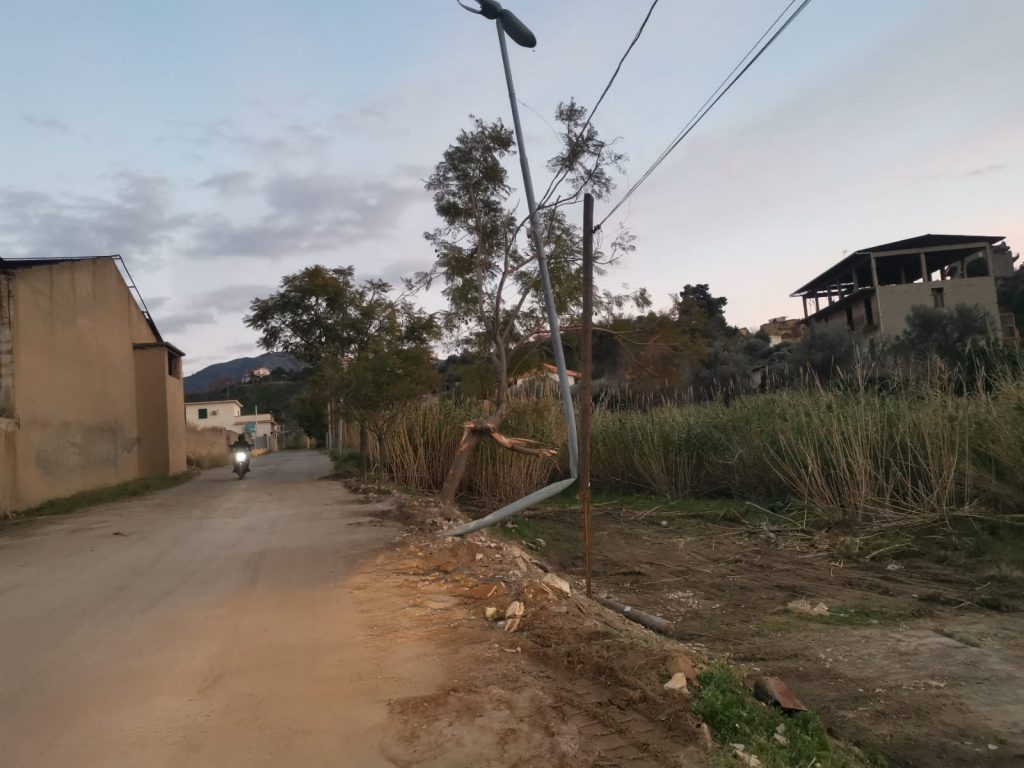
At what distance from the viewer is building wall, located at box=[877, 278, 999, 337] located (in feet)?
121

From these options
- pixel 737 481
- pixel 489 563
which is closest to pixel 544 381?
pixel 737 481

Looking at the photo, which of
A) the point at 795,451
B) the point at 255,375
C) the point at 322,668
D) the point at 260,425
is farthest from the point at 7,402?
the point at 260,425

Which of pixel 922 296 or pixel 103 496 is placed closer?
pixel 103 496

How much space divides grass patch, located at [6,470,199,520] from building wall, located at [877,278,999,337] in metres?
32.9

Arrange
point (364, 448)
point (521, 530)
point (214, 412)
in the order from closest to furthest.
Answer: point (521, 530) → point (364, 448) → point (214, 412)

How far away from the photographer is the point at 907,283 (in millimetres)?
39500

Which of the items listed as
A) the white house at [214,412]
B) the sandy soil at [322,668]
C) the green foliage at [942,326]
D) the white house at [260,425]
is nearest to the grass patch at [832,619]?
the sandy soil at [322,668]

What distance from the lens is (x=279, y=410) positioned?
312 ft

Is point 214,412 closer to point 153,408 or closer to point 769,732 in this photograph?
point 153,408

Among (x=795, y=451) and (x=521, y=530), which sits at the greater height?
(x=795, y=451)

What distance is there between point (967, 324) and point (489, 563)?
30.2 metres

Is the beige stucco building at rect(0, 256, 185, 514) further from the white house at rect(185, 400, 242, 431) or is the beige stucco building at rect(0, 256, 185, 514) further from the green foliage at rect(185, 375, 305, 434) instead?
the green foliage at rect(185, 375, 305, 434)

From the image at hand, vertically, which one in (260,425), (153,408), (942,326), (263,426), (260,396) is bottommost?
(153,408)

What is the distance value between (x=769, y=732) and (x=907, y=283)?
41.7 metres
